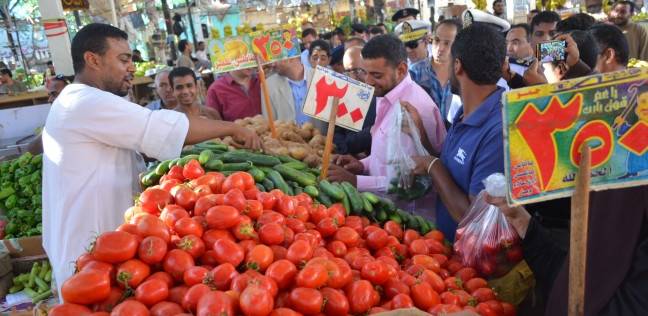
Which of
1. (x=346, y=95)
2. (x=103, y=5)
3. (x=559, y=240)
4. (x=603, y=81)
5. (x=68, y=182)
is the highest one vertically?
(x=103, y=5)

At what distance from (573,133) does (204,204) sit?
4.74 ft

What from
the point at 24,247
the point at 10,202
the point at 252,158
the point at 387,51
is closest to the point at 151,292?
the point at 252,158

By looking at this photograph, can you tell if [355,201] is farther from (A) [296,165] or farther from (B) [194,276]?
(B) [194,276]

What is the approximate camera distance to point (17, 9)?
2148 centimetres

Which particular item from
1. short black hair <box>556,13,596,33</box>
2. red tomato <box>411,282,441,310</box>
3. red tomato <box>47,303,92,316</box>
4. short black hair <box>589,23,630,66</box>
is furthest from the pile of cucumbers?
short black hair <box>556,13,596,33</box>

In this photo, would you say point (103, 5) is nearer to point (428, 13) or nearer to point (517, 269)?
point (428, 13)

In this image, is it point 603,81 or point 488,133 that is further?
point 488,133

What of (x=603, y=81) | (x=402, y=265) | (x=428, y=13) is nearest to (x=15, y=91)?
(x=402, y=265)

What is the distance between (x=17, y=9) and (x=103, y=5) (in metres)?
10.4

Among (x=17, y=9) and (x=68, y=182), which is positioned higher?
(x=17, y=9)

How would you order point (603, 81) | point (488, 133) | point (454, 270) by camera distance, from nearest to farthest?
point (603, 81), point (454, 270), point (488, 133)

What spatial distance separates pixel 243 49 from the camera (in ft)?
14.8

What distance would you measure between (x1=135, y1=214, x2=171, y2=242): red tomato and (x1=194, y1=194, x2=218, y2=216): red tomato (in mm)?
215

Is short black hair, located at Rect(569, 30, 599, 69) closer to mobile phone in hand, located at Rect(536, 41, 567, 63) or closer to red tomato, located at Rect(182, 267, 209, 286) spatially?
mobile phone in hand, located at Rect(536, 41, 567, 63)
